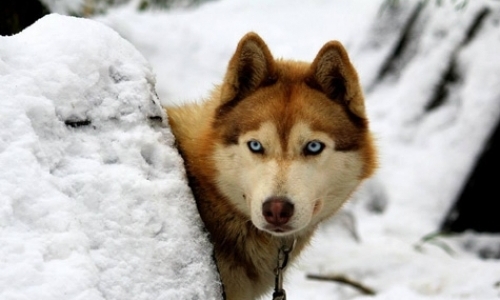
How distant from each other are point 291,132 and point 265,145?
11 cm

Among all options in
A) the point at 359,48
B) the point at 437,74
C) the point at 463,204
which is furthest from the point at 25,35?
the point at 359,48

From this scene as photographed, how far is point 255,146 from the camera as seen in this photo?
3.03 meters

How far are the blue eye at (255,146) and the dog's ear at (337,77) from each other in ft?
1.20

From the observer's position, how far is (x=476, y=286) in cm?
516

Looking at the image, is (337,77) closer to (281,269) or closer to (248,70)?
(248,70)

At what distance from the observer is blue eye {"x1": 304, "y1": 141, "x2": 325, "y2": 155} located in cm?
301

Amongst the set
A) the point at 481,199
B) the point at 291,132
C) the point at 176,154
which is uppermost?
the point at 291,132

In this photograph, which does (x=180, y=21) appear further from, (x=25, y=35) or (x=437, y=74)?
(x=25, y=35)

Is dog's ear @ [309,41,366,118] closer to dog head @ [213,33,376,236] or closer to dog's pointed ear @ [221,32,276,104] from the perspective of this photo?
dog head @ [213,33,376,236]

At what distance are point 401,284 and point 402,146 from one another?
2384 millimetres

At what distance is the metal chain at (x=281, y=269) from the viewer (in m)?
3.16

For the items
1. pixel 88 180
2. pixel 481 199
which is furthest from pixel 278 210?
pixel 481 199

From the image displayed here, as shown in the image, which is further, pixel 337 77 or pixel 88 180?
pixel 337 77

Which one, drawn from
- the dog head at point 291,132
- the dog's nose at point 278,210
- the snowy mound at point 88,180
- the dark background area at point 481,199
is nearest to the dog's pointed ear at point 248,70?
the dog head at point 291,132
